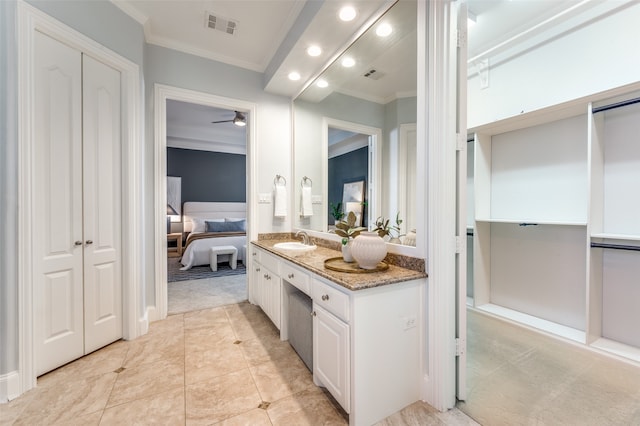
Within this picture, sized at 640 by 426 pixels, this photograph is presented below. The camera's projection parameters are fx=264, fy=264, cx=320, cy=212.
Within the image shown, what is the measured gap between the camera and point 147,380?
6.01ft

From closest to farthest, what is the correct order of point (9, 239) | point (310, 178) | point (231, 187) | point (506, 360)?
point (9, 239)
point (506, 360)
point (310, 178)
point (231, 187)

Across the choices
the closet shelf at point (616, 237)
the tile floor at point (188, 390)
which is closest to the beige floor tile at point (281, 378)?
the tile floor at point (188, 390)

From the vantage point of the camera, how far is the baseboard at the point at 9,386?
1.63 metres

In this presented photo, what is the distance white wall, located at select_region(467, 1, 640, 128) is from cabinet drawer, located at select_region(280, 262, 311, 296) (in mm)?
2542

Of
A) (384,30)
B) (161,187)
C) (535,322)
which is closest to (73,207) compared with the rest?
(161,187)

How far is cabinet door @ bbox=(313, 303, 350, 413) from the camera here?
4.65ft

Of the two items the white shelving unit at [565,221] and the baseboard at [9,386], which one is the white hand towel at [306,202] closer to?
the white shelving unit at [565,221]

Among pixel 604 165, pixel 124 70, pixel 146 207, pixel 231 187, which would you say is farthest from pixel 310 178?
pixel 231 187

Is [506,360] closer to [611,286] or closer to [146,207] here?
[611,286]

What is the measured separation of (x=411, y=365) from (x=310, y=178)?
2.21 metres

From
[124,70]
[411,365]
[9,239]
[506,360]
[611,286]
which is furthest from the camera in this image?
[124,70]

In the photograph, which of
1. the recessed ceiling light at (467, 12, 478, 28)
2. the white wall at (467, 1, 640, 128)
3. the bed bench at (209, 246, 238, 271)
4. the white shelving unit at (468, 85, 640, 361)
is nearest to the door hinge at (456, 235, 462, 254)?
the white shelving unit at (468, 85, 640, 361)

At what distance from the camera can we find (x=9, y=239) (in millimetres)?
1688

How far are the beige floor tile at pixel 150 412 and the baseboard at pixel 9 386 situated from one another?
67cm
